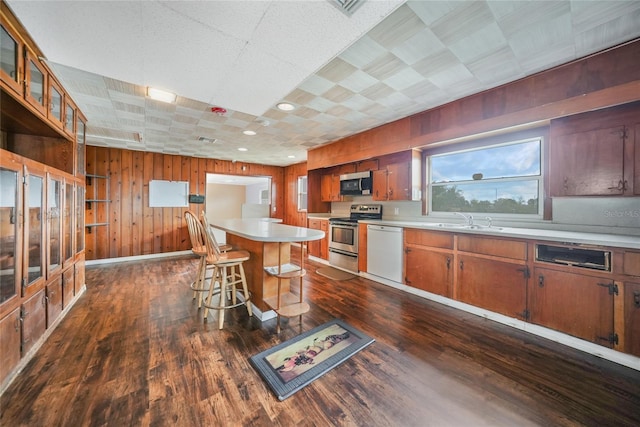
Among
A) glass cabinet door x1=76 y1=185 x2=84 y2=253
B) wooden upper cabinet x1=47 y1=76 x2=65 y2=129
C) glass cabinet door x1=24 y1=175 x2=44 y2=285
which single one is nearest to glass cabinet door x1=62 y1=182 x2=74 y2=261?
glass cabinet door x1=76 y1=185 x2=84 y2=253

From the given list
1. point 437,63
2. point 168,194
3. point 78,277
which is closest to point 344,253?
point 437,63

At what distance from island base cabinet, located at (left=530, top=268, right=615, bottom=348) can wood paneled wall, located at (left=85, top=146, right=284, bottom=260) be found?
21.3ft

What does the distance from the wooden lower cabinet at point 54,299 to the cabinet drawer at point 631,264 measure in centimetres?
491

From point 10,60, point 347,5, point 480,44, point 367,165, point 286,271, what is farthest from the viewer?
point 367,165

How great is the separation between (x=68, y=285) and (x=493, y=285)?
474cm

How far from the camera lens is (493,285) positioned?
8.20 feet

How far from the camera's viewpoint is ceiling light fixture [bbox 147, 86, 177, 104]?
2510 mm

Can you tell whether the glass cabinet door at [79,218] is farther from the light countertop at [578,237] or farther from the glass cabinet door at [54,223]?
the light countertop at [578,237]

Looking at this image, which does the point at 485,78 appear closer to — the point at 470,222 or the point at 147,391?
the point at 470,222

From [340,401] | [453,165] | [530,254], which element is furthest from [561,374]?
[453,165]

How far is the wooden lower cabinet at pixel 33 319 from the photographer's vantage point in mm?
1788

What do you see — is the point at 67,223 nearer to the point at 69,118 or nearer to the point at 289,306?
the point at 69,118

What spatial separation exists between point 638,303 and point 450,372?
152 cm

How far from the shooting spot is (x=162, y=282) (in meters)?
3.73
